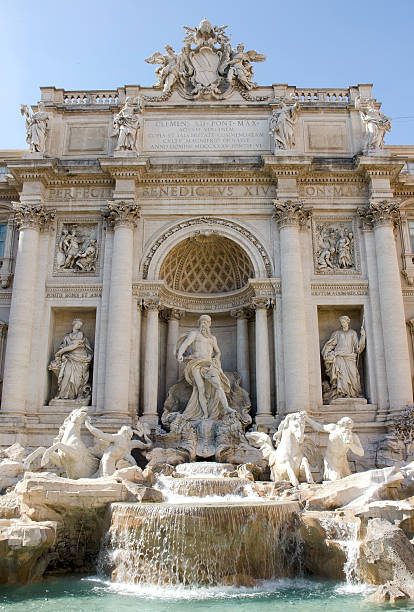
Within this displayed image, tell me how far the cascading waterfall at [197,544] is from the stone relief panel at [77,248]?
10136 millimetres

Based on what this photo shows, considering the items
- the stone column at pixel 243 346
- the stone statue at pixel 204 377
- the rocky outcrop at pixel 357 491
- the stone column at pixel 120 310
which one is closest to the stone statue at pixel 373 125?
the stone column at pixel 243 346

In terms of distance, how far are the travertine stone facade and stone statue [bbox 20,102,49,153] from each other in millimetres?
56

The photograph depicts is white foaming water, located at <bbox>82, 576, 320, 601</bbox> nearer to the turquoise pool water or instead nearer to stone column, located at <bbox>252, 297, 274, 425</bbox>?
the turquoise pool water

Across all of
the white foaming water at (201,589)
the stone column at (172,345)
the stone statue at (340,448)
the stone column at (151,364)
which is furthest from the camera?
the stone column at (172,345)

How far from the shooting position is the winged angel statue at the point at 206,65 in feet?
70.7

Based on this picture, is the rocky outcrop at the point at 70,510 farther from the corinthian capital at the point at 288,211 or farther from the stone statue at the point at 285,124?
the stone statue at the point at 285,124

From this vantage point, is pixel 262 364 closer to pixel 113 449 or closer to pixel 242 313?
pixel 242 313

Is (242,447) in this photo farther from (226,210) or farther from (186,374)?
(226,210)

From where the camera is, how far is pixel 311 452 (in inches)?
656

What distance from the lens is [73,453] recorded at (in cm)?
1488

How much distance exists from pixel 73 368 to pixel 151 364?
2522 millimetres

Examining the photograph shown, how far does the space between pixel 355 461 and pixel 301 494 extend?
5013mm

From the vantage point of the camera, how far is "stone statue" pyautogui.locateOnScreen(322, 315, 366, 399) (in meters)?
18.5

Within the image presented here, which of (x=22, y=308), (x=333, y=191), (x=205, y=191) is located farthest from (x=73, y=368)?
(x=333, y=191)
